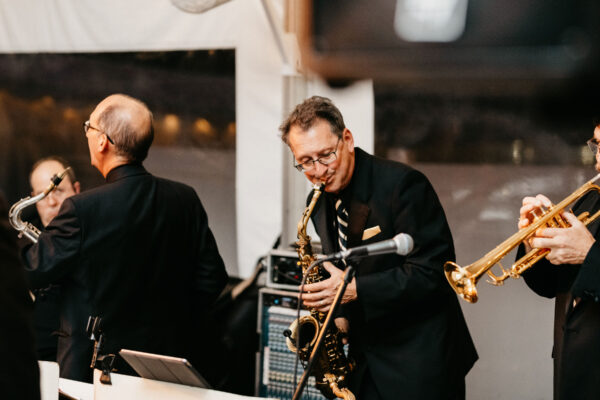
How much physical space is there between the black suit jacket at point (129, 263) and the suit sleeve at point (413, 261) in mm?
1008

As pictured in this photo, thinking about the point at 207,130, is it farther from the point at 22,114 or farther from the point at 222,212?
the point at 22,114

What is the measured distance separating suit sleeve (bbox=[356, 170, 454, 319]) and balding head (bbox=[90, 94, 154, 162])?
1181mm

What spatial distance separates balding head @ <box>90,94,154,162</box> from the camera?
2709mm

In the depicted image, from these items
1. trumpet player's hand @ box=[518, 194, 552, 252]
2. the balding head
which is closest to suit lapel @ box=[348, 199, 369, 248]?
trumpet player's hand @ box=[518, 194, 552, 252]

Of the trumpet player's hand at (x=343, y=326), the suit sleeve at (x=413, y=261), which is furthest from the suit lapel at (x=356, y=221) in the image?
the trumpet player's hand at (x=343, y=326)

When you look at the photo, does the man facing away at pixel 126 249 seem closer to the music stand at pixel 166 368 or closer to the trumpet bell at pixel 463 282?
the music stand at pixel 166 368

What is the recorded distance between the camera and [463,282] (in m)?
2.02

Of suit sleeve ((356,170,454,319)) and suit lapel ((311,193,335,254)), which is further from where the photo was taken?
suit lapel ((311,193,335,254))

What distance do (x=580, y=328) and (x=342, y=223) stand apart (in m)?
0.94

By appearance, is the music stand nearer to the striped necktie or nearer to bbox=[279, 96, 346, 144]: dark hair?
the striped necktie

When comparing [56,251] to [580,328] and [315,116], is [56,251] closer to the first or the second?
[315,116]

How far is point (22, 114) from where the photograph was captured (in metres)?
4.98

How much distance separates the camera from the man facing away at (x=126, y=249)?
2.57m

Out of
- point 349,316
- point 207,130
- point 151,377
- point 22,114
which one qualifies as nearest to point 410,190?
point 349,316
